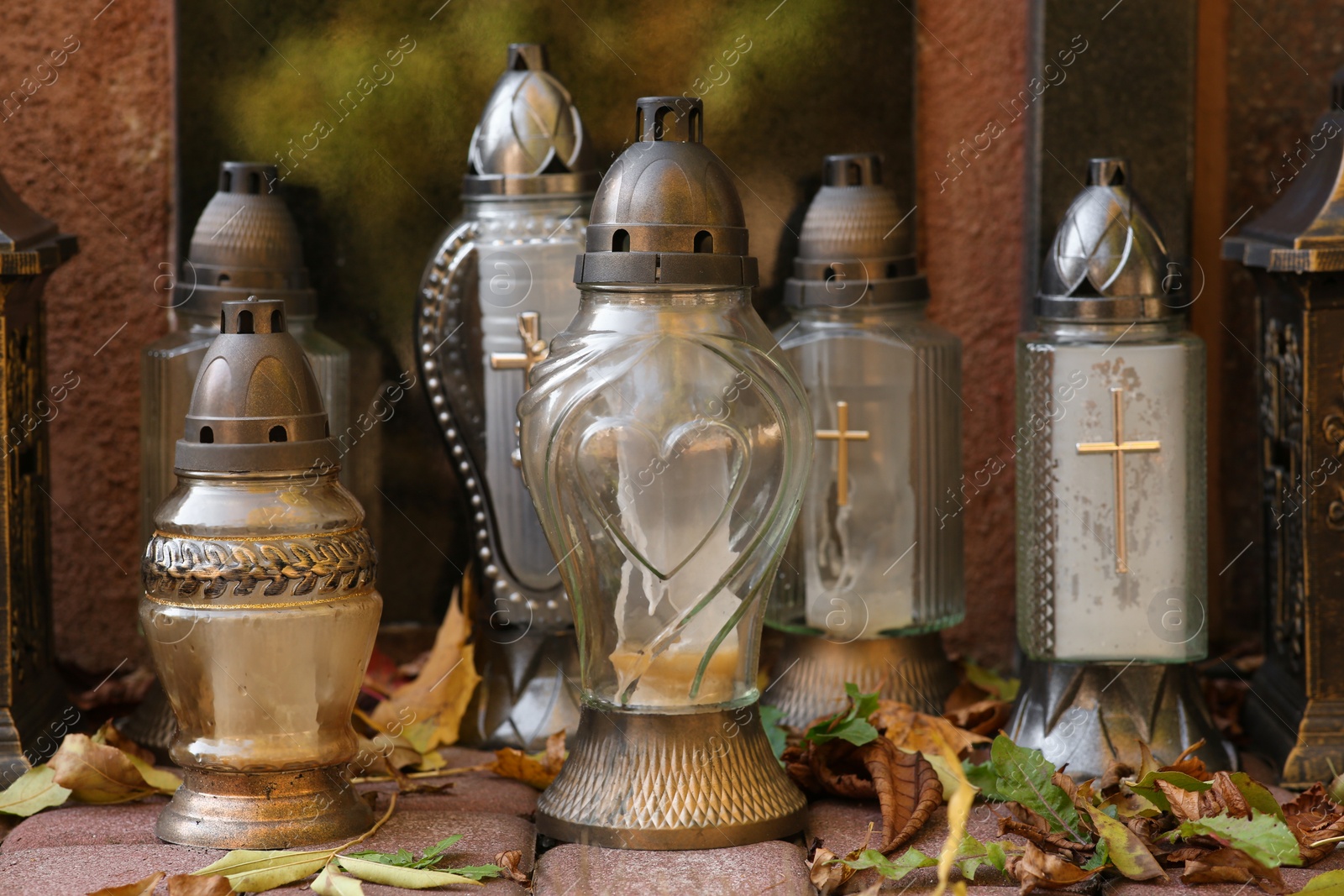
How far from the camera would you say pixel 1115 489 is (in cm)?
170

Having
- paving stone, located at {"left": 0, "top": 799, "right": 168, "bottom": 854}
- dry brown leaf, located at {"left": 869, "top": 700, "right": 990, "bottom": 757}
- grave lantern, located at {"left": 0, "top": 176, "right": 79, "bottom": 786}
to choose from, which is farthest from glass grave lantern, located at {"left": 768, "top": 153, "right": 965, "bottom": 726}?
grave lantern, located at {"left": 0, "top": 176, "right": 79, "bottom": 786}

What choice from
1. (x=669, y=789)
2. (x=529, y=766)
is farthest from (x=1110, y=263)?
(x=529, y=766)

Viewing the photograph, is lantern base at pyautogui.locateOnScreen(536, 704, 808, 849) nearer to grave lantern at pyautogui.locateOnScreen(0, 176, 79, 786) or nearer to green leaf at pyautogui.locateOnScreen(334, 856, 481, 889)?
green leaf at pyautogui.locateOnScreen(334, 856, 481, 889)

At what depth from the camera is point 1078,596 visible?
1717mm

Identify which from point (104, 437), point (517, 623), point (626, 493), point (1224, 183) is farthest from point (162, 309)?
point (1224, 183)

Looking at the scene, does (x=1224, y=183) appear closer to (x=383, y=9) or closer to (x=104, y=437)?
(x=383, y=9)

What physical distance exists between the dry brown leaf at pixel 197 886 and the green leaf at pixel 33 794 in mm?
345

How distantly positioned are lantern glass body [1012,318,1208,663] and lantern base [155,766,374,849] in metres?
0.80

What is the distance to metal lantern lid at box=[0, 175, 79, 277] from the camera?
167cm

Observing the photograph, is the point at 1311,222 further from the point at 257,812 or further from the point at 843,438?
the point at 257,812

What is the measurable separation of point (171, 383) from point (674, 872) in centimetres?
89

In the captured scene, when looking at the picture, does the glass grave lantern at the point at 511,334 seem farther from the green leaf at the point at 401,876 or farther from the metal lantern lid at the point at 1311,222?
the metal lantern lid at the point at 1311,222

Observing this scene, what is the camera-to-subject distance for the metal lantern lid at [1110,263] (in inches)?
65.6

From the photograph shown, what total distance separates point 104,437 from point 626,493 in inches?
40.7
